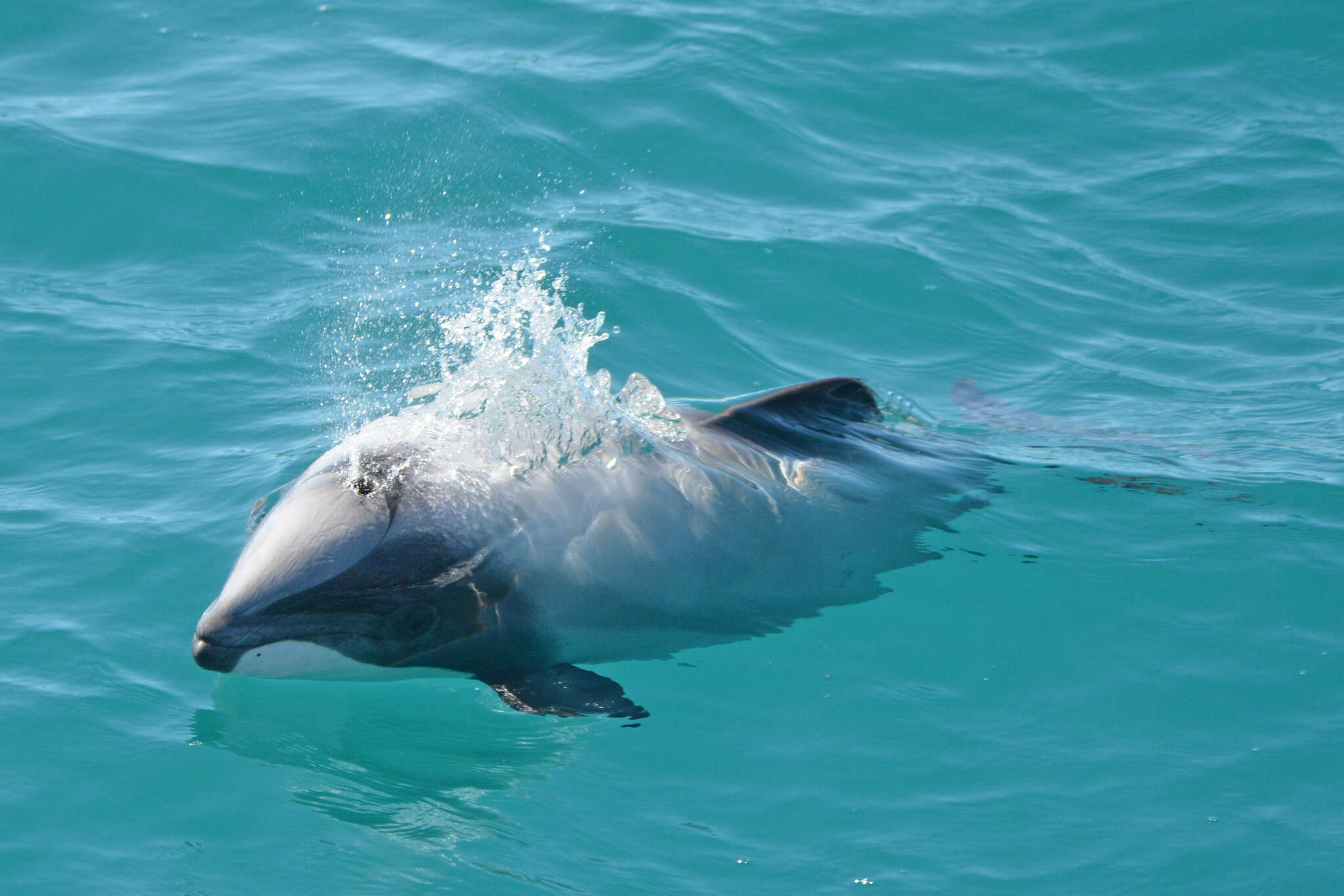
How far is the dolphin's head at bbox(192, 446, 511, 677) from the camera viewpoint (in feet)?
20.7

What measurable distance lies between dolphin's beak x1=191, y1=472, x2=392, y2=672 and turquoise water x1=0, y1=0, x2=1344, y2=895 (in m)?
0.65

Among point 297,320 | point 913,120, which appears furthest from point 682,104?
point 297,320

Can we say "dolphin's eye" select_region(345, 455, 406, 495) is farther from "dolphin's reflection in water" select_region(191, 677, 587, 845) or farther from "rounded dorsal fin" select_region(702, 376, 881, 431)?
"rounded dorsal fin" select_region(702, 376, 881, 431)

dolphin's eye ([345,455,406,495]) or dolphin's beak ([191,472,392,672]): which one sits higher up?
dolphin's eye ([345,455,406,495])

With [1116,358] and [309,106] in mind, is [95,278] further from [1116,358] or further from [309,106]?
[1116,358]

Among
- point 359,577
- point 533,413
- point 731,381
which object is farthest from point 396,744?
point 731,381

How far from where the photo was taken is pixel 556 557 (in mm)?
6914

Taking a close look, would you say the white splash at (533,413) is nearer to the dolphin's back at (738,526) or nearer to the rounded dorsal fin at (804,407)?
the dolphin's back at (738,526)

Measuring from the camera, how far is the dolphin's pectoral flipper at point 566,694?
20.9ft

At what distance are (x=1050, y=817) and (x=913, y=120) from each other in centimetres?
964

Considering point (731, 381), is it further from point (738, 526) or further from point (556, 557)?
point (556, 557)

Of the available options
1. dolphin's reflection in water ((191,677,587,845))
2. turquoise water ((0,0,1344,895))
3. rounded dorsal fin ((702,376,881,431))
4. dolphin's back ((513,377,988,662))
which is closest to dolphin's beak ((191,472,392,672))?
dolphin's reflection in water ((191,677,587,845))

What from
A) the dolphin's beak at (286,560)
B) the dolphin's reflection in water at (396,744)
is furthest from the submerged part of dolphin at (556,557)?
the dolphin's reflection in water at (396,744)

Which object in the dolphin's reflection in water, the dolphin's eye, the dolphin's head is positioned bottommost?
the dolphin's reflection in water
